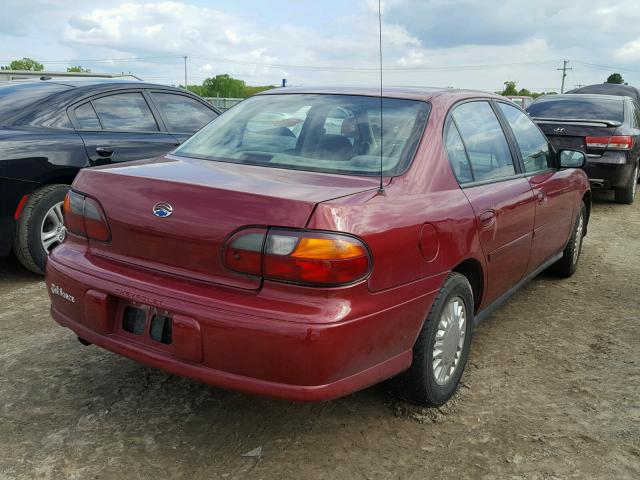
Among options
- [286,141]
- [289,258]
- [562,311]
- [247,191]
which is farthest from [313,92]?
[562,311]

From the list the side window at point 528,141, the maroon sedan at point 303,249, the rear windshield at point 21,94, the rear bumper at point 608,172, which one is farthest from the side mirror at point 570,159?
the rear bumper at point 608,172

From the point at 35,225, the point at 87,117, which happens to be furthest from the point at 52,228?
the point at 87,117

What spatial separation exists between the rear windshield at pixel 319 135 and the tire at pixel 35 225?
1870mm

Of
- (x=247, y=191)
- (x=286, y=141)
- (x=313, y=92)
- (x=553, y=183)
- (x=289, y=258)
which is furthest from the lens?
(x=553, y=183)

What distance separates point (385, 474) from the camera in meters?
2.45

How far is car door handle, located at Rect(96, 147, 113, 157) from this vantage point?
506 cm

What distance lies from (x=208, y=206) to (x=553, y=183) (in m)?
2.76

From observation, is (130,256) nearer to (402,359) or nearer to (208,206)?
(208,206)

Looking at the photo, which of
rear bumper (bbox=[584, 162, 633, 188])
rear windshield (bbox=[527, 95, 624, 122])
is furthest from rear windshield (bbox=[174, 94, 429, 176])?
rear windshield (bbox=[527, 95, 624, 122])

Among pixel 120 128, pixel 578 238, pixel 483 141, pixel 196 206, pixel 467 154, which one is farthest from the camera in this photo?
pixel 120 128

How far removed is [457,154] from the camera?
10.2 ft

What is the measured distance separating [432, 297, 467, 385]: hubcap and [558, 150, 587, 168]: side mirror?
1.97m

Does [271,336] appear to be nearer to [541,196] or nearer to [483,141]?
[483,141]

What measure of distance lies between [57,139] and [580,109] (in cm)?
731
